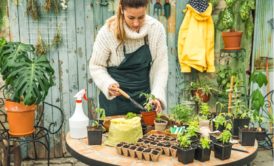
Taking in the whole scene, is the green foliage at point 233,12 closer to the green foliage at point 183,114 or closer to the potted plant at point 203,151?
the green foliage at point 183,114

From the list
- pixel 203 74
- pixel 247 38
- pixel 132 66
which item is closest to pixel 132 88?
pixel 132 66

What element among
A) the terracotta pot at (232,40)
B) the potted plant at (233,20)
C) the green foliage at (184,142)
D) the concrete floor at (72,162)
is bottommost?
the concrete floor at (72,162)

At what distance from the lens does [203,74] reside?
4387 millimetres

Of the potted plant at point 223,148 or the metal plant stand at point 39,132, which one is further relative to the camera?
the metal plant stand at point 39,132

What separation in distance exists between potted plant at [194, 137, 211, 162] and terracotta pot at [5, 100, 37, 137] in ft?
7.00

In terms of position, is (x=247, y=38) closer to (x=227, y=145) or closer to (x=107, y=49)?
(x=107, y=49)

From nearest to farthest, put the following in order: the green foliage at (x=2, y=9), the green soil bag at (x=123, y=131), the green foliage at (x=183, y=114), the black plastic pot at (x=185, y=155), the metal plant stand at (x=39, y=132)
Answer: the black plastic pot at (x=185, y=155), the green soil bag at (x=123, y=131), the green foliage at (x=183, y=114), the metal plant stand at (x=39, y=132), the green foliage at (x=2, y=9)

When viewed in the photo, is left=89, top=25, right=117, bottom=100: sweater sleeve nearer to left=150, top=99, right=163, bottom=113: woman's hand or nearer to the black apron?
the black apron

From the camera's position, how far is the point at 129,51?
269 cm

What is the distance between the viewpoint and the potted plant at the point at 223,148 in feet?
6.05

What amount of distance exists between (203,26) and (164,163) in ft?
8.75

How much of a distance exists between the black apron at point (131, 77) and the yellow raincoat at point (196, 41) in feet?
4.80

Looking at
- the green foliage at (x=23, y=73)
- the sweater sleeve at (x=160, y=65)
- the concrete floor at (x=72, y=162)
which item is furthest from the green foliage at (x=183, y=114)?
the concrete floor at (x=72, y=162)

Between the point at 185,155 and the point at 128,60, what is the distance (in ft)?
3.62
